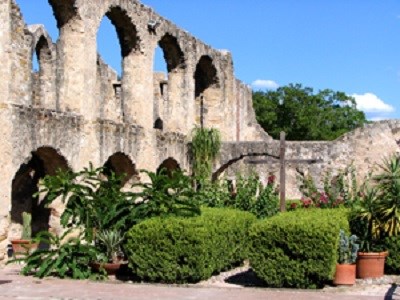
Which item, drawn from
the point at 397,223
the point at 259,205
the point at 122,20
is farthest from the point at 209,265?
the point at 122,20

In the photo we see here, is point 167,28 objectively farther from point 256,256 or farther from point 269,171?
point 256,256

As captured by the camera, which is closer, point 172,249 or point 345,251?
point 172,249

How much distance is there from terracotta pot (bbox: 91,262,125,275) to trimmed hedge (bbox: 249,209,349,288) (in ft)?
6.78

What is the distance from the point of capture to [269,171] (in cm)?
2088

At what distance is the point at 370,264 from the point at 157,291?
134 inches

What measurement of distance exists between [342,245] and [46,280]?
4229 mm

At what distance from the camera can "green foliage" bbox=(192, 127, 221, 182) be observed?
19.6 meters

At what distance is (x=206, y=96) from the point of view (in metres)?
22.4

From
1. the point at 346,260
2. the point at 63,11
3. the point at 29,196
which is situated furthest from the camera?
the point at 29,196

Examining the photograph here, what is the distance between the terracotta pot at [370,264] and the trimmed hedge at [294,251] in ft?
3.26

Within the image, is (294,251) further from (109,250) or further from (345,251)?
(109,250)

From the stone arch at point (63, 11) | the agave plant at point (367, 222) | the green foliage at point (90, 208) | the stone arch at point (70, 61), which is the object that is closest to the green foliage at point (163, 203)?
the green foliage at point (90, 208)

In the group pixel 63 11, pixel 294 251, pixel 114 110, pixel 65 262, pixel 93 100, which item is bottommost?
pixel 65 262

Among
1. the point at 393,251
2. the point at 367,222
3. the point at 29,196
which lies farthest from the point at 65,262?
the point at 29,196
